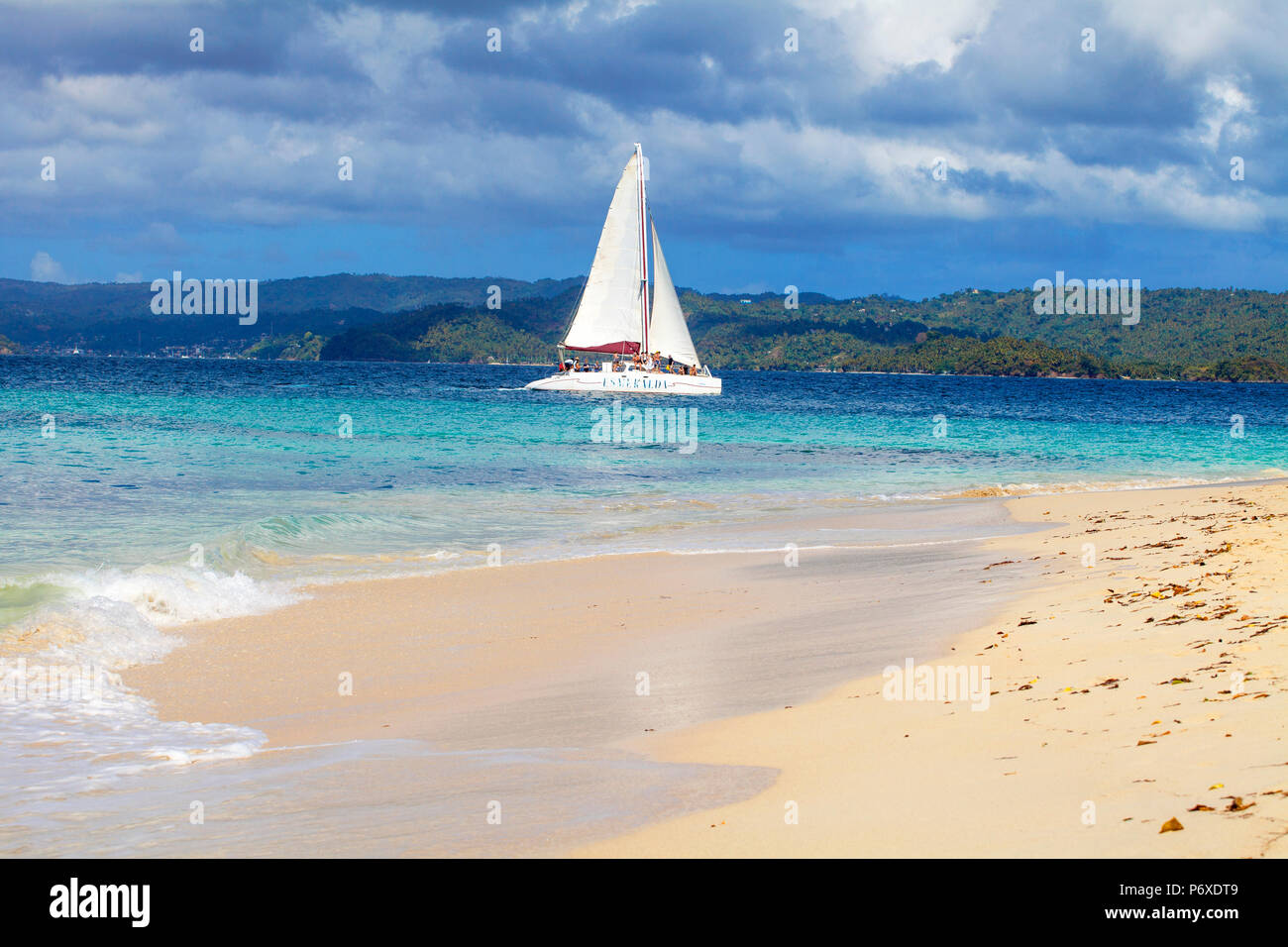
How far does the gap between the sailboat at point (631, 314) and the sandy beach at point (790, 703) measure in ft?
179

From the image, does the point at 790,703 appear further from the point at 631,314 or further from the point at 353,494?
the point at 631,314

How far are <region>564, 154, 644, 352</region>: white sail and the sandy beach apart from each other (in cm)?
5469

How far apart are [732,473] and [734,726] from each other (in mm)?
21556

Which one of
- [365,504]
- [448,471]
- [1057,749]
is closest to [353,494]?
[365,504]

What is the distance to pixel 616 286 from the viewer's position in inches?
2628

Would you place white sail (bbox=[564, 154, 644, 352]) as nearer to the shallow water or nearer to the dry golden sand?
the shallow water

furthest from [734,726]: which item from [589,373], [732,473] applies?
[589,373]

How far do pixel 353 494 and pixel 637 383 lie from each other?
4711cm

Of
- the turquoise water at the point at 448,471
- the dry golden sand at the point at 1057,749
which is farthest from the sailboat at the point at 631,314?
the dry golden sand at the point at 1057,749

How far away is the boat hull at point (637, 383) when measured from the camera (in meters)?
67.7

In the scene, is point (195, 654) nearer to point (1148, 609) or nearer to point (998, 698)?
point (998, 698)

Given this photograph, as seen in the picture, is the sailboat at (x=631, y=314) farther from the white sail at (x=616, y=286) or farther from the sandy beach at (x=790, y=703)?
the sandy beach at (x=790, y=703)

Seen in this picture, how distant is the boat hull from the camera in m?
67.7
